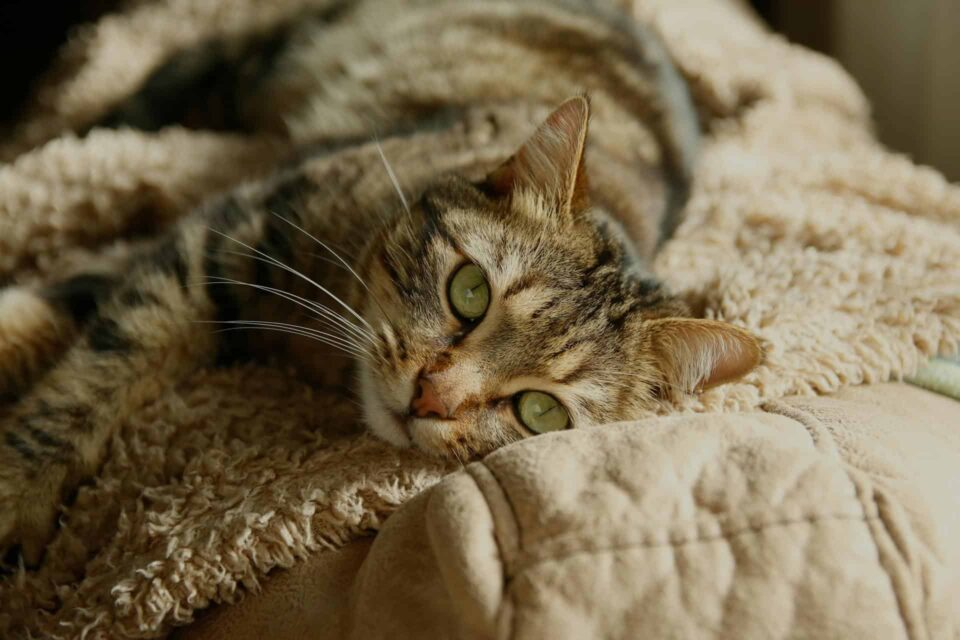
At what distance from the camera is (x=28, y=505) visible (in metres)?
0.96

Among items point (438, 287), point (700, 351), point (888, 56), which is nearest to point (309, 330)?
point (438, 287)

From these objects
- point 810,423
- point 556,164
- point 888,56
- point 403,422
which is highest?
point 556,164

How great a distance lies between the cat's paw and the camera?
0.94 m

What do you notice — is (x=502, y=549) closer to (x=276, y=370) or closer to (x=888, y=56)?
(x=276, y=370)

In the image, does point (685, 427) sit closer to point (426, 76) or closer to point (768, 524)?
point (768, 524)


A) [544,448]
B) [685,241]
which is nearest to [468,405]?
[544,448]

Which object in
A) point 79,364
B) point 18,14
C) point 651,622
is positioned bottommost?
point 651,622

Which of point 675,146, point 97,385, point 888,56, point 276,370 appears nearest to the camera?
point 97,385

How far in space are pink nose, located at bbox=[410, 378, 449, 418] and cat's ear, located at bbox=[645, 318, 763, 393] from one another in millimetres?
288

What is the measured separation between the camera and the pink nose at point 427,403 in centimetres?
91

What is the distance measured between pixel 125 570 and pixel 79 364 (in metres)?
0.36

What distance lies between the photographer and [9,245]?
4.38 ft

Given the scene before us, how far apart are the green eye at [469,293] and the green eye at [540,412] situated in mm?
119

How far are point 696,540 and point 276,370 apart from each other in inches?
27.6
